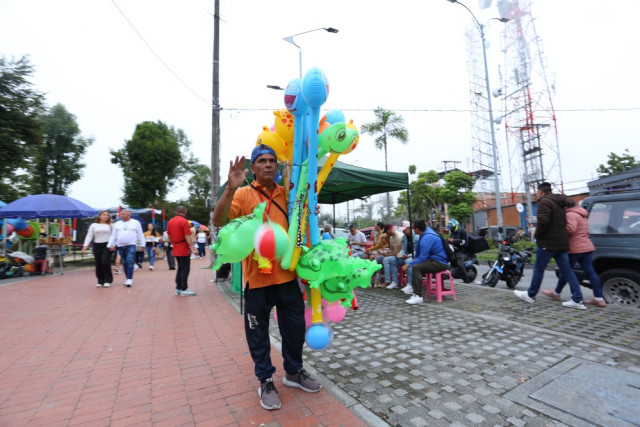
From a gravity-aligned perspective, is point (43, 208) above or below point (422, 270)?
above

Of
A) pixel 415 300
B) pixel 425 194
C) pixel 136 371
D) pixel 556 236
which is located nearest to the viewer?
pixel 136 371

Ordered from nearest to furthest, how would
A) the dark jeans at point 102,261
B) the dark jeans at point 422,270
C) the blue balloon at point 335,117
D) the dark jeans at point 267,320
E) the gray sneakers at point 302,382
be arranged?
the dark jeans at point 267,320 → the gray sneakers at point 302,382 → the blue balloon at point 335,117 → the dark jeans at point 422,270 → the dark jeans at point 102,261

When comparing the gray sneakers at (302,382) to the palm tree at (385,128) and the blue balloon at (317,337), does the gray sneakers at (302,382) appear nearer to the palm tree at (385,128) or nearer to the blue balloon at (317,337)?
the blue balloon at (317,337)

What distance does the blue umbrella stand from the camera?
979cm

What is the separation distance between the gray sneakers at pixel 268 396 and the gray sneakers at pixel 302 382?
0.29m

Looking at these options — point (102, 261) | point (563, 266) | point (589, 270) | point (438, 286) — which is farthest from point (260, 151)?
point (102, 261)

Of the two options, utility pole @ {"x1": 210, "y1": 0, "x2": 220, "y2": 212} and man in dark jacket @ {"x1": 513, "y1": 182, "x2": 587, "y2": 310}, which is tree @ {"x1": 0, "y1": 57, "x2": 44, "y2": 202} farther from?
man in dark jacket @ {"x1": 513, "y1": 182, "x2": 587, "y2": 310}

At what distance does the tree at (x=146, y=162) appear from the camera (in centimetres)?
2855

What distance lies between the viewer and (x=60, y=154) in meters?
25.8

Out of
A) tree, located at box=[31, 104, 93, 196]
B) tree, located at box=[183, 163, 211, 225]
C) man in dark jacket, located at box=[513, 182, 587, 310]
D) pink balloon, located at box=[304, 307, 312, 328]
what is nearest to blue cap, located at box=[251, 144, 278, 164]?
pink balloon, located at box=[304, 307, 312, 328]

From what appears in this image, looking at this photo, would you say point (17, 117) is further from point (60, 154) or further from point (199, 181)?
point (199, 181)

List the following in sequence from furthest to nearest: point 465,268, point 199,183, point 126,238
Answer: point 199,183, point 465,268, point 126,238

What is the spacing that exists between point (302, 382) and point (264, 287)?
894mm

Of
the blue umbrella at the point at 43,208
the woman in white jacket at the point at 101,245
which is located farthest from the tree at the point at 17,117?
the woman in white jacket at the point at 101,245
